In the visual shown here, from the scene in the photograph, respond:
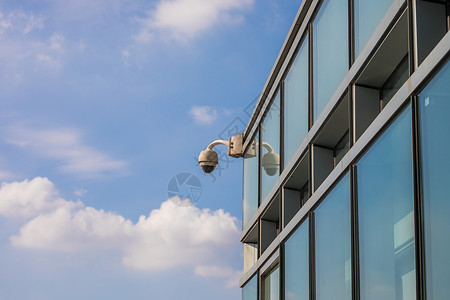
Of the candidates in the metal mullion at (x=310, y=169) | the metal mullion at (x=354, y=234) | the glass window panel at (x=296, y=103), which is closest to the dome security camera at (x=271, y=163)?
the glass window panel at (x=296, y=103)

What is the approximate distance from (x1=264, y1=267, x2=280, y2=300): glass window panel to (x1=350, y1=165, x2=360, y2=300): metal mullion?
6894 mm

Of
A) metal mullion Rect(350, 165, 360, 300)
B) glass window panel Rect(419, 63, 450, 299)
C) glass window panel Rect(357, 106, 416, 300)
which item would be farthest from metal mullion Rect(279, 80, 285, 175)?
glass window panel Rect(419, 63, 450, 299)

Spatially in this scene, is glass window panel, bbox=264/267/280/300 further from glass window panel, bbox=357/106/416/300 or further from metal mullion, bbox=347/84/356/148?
glass window panel, bbox=357/106/416/300

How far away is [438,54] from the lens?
1066 centimetres

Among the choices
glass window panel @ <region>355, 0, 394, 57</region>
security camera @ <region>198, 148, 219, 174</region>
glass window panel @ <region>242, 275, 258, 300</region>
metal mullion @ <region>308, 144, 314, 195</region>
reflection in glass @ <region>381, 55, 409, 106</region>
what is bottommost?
glass window panel @ <region>242, 275, 258, 300</region>

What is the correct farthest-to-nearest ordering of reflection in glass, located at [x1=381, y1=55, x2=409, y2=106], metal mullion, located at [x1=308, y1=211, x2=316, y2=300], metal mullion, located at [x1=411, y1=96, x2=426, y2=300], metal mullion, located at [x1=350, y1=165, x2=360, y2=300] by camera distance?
metal mullion, located at [x1=308, y1=211, x2=316, y2=300] → reflection in glass, located at [x1=381, y1=55, x2=409, y2=106] → metal mullion, located at [x1=350, y1=165, x2=360, y2=300] → metal mullion, located at [x1=411, y1=96, x2=426, y2=300]

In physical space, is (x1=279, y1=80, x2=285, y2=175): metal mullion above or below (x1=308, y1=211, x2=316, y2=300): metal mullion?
above

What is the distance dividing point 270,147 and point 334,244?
7.52 metres

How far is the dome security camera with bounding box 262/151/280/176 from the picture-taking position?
21.7 m

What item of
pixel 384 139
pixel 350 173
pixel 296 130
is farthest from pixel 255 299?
pixel 384 139

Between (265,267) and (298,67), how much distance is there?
19.7ft

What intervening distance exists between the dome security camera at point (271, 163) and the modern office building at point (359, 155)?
68 millimetres

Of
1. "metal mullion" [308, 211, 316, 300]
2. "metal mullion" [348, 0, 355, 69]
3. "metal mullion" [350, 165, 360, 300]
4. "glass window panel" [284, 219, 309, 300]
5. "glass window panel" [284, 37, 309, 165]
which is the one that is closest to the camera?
"metal mullion" [350, 165, 360, 300]

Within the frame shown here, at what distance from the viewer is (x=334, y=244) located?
50.8 ft
